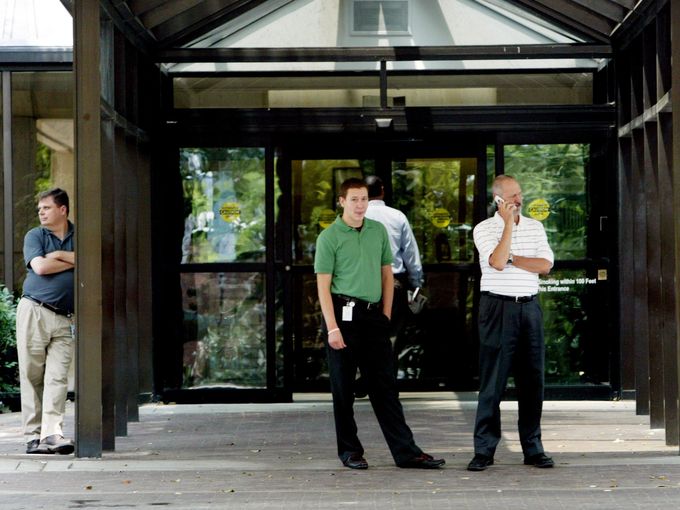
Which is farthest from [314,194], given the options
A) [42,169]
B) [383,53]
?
[42,169]

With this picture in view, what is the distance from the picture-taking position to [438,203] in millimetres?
12617

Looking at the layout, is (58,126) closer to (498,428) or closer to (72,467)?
(72,467)

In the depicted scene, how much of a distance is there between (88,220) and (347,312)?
5.99 feet

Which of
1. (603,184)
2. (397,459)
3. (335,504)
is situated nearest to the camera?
(335,504)

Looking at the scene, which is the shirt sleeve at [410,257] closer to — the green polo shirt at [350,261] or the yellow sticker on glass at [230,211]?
the yellow sticker on glass at [230,211]

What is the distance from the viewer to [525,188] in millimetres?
12398

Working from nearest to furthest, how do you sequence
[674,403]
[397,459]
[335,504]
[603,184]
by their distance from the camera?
[335,504], [397,459], [674,403], [603,184]

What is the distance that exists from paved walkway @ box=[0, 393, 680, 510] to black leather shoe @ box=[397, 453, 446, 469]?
0.05m

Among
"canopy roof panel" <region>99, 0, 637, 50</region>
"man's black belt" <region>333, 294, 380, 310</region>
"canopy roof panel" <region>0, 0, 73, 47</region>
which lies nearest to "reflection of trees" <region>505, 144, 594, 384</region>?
"canopy roof panel" <region>99, 0, 637, 50</region>

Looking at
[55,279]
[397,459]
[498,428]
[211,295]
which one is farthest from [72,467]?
[211,295]

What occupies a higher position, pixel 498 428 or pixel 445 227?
pixel 445 227

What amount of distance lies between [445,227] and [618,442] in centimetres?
331

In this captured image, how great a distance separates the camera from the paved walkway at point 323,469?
25.3 ft

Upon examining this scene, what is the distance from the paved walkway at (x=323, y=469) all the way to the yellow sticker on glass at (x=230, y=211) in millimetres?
1745
